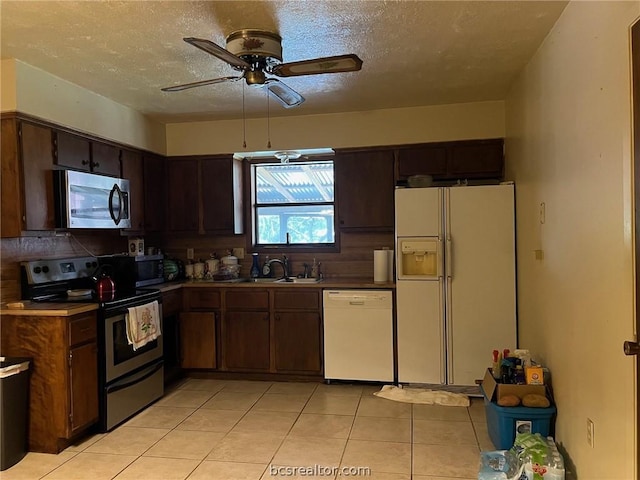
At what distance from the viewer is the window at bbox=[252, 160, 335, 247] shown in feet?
16.0

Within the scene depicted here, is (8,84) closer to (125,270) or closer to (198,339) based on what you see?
(125,270)

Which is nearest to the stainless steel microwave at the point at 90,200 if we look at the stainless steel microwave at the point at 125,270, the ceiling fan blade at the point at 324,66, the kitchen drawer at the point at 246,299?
the stainless steel microwave at the point at 125,270

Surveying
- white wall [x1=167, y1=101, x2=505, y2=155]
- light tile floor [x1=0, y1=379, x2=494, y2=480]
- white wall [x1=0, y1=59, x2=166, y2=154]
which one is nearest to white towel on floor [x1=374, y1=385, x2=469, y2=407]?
light tile floor [x1=0, y1=379, x2=494, y2=480]

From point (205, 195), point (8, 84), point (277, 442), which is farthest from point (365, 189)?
point (8, 84)

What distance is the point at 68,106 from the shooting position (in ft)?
11.5

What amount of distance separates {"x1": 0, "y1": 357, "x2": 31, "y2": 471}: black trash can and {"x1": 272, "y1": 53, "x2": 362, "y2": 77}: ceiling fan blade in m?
2.35

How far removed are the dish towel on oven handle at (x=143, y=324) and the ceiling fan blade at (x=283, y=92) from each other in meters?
1.84

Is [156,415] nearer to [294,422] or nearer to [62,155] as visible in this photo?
[294,422]

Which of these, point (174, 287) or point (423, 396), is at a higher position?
point (174, 287)

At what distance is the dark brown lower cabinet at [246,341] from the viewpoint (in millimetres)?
4352

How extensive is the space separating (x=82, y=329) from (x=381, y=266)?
8.04ft

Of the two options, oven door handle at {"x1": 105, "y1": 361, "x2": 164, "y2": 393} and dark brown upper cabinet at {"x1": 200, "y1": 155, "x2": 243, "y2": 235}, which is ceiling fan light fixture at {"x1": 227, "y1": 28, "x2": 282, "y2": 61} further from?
oven door handle at {"x1": 105, "y1": 361, "x2": 164, "y2": 393}

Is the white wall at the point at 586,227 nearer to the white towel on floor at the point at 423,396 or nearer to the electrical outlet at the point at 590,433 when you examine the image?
the electrical outlet at the point at 590,433

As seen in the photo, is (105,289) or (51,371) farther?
(105,289)
